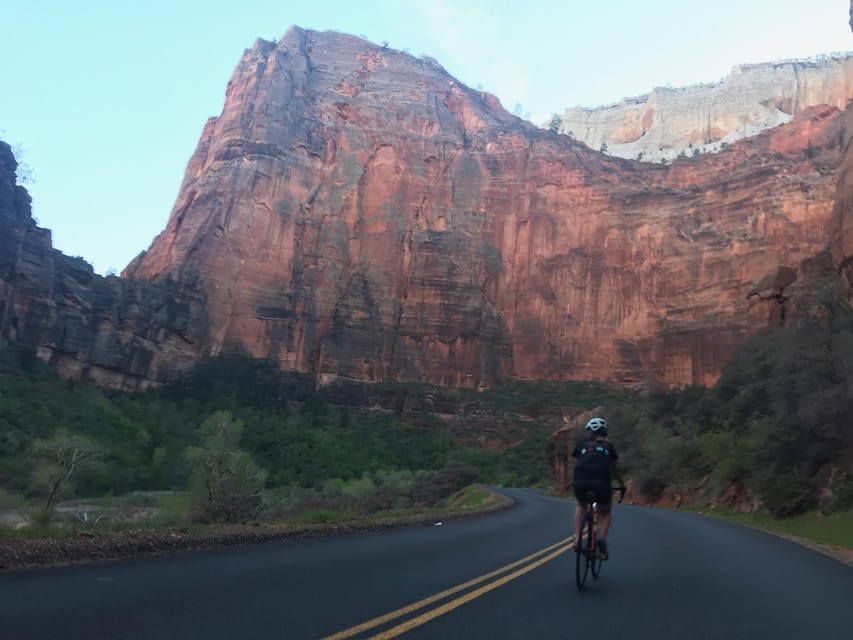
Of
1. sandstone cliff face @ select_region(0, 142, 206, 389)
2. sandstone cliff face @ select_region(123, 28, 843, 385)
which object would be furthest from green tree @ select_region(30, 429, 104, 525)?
sandstone cliff face @ select_region(123, 28, 843, 385)

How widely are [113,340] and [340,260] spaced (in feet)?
98.2

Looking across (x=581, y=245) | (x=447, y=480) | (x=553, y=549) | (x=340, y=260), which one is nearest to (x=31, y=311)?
(x=340, y=260)

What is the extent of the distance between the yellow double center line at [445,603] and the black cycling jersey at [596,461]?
4.41 ft

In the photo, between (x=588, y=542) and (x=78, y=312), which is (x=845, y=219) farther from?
(x=78, y=312)

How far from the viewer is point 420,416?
3155 inches

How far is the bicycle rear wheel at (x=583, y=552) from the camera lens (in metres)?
6.70

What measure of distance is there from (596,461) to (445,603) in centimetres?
222

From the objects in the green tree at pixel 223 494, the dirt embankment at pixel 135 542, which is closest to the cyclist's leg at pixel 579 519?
the dirt embankment at pixel 135 542

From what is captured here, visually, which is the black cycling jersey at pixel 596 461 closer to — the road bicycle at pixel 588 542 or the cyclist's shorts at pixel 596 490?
the cyclist's shorts at pixel 596 490

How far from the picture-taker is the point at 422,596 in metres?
6.08

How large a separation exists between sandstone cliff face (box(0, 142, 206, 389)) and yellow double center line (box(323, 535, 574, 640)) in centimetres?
7023

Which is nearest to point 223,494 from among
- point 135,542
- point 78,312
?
point 135,542

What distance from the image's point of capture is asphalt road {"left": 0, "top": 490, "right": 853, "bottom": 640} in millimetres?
4824

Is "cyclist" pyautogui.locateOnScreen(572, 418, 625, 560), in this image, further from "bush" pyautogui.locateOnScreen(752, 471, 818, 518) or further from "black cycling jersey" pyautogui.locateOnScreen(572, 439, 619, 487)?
"bush" pyautogui.locateOnScreen(752, 471, 818, 518)
